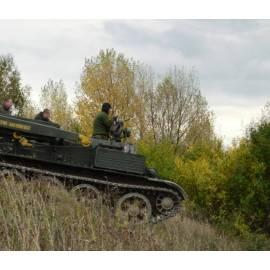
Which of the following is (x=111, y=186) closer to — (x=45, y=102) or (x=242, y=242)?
(x=242, y=242)

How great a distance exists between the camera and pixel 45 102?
4253cm

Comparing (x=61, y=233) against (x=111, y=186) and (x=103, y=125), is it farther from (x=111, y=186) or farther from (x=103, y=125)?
(x=103, y=125)

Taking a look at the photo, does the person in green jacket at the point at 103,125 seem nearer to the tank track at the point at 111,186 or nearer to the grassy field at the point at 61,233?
the tank track at the point at 111,186

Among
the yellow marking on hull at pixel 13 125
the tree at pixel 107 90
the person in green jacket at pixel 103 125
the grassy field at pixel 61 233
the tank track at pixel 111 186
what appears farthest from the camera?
the tree at pixel 107 90

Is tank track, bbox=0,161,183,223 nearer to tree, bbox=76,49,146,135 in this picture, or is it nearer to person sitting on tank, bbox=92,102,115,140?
person sitting on tank, bbox=92,102,115,140

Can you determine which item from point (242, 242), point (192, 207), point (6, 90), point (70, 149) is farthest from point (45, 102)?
point (70, 149)

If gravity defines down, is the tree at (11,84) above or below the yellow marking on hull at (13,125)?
above

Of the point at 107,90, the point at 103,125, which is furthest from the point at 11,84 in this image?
the point at 103,125

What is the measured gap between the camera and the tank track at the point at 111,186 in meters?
11.7

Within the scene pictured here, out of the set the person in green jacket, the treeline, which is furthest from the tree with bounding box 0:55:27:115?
the person in green jacket

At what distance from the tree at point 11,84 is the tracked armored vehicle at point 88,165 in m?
22.9

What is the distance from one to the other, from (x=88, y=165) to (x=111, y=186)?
2.09 ft

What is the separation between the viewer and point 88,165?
12359 mm

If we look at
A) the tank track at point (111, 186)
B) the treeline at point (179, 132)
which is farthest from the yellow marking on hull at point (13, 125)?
the treeline at point (179, 132)
